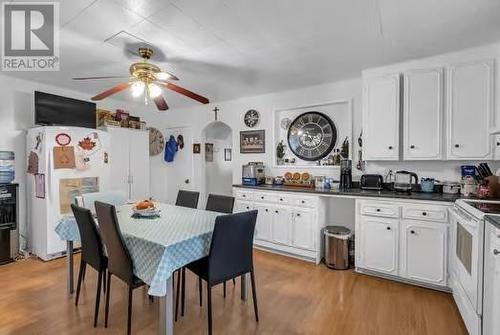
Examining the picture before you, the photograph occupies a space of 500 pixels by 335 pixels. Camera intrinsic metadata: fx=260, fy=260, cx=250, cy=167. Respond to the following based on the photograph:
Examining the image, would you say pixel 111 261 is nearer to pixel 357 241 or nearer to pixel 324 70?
pixel 357 241

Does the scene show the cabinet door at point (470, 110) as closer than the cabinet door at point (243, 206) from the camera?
Yes

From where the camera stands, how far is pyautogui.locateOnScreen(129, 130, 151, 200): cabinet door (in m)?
4.52

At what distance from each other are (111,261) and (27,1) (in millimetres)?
2012

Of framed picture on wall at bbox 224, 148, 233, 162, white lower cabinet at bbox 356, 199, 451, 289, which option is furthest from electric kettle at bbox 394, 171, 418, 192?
framed picture on wall at bbox 224, 148, 233, 162

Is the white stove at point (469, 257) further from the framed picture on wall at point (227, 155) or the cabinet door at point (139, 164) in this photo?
the cabinet door at point (139, 164)

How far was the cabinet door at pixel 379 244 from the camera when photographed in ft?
8.96

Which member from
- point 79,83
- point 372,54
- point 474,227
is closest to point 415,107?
point 372,54

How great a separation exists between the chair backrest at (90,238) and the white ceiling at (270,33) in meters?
1.54

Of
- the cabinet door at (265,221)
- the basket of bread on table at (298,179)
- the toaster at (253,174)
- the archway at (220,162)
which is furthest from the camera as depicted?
the archway at (220,162)

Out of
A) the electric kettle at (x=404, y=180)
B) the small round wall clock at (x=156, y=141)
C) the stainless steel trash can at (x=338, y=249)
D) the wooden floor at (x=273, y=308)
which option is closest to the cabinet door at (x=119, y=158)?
the small round wall clock at (x=156, y=141)

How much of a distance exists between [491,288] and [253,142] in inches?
133

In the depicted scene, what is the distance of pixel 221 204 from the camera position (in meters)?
2.74

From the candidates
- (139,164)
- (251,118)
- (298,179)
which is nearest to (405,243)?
(298,179)

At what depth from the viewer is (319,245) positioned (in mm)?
3293
